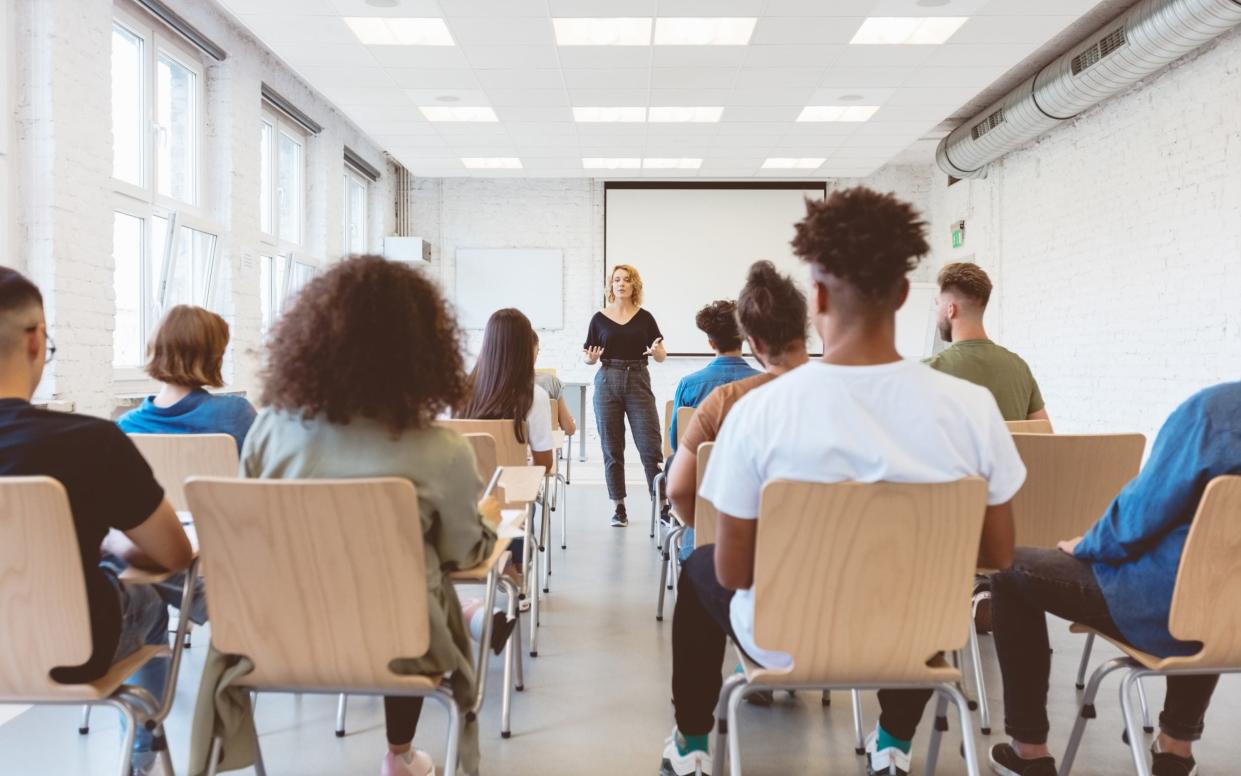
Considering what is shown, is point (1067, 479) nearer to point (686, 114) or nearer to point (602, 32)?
point (602, 32)

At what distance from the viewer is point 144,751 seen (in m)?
1.92

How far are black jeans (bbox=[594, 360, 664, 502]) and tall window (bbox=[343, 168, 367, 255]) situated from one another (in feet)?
16.7

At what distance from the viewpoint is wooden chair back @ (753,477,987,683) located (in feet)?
4.33

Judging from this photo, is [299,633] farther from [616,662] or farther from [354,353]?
[616,662]

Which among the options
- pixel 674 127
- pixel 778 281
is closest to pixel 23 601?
pixel 778 281

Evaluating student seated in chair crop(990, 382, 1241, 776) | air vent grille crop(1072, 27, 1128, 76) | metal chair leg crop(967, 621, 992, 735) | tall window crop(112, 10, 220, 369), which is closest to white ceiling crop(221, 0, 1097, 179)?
air vent grille crop(1072, 27, 1128, 76)

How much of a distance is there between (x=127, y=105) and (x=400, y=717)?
16.3 feet

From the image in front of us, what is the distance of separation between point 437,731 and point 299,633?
3.15 ft

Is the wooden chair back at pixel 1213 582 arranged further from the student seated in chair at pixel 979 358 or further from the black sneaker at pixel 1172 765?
the student seated in chair at pixel 979 358

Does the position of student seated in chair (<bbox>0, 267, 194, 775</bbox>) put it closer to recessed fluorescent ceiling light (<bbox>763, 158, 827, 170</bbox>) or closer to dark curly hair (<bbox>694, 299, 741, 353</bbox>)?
dark curly hair (<bbox>694, 299, 741, 353</bbox>)

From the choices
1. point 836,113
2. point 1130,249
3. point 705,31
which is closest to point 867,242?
point 705,31

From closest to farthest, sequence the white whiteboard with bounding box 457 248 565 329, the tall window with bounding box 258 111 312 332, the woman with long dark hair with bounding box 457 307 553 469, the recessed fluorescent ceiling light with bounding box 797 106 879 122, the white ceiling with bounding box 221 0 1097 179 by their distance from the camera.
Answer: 1. the woman with long dark hair with bounding box 457 307 553 469
2. the white ceiling with bounding box 221 0 1097 179
3. the recessed fluorescent ceiling light with bounding box 797 106 879 122
4. the tall window with bounding box 258 111 312 332
5. the white whiteboard with bounding box 457 248 565 329

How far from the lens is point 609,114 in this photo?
7141 mm

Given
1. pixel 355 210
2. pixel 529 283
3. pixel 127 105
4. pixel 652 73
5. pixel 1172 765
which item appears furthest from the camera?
pixel 529 283
